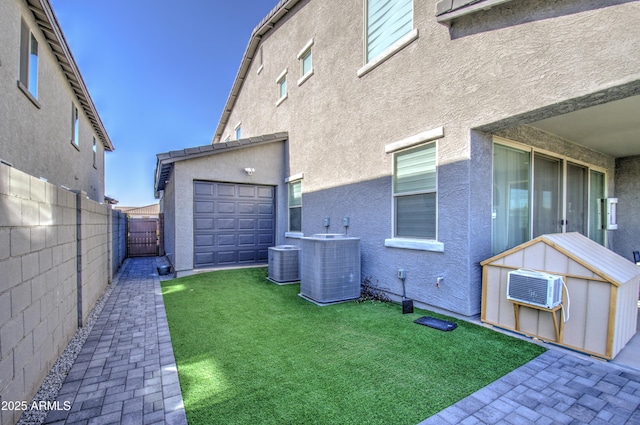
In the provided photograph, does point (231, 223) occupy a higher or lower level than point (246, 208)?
lower

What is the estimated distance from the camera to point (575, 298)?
3713 mm

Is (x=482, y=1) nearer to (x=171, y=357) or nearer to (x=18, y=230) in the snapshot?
(x=18, y=230)

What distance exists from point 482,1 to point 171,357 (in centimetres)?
638

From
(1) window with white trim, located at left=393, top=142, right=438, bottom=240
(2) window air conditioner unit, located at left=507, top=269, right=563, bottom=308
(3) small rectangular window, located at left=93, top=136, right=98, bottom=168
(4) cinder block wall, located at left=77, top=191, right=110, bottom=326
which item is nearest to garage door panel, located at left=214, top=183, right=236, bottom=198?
(4) cinder block wall, located at left=77, top=191, right=110, bottom=326

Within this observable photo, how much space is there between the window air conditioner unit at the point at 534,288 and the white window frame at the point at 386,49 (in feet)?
14.6

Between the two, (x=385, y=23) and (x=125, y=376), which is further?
(x=385, y=23)

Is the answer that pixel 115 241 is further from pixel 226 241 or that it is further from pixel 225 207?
pixel 225 207

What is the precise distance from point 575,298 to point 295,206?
297 inches

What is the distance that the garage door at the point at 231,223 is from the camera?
9031 millimetres

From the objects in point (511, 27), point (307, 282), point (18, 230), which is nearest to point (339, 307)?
point (307, 282)

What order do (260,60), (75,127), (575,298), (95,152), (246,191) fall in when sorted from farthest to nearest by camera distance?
1. (95,152)
2. (260,60)
3. (75,127)
4. (246,191)
5. (575,298)

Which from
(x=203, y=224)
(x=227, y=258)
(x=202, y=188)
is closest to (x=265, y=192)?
(x=202, y=188)

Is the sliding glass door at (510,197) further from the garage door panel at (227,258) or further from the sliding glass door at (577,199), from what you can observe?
the garage door panel at (227,258)

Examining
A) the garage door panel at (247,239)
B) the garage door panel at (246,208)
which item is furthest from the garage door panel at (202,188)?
the garage door panel at (247,239)
